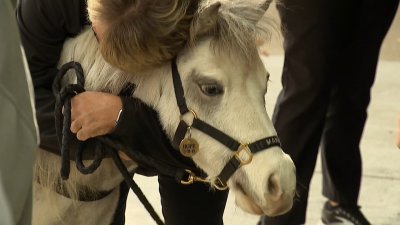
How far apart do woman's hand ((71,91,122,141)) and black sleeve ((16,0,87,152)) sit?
0.07 meters

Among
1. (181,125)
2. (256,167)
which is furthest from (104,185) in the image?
(256,167)

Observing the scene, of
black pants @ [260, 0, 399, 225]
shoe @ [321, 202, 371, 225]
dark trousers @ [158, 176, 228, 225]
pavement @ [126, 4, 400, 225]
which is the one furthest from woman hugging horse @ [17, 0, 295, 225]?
shoe @ [321, 202, 371, 225]

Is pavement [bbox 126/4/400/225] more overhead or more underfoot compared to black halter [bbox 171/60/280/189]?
more underfoot

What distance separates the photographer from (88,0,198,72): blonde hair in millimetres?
1137

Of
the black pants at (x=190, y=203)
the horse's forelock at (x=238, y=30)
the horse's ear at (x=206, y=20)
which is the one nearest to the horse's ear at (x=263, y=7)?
the horse's forelock at (x=238, y=30)

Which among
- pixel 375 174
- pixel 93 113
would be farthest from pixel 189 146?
pixel 375 174

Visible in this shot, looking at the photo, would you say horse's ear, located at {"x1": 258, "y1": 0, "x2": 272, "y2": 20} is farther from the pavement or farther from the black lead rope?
the pavement

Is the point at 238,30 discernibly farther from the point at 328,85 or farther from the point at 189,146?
the point at 328,85

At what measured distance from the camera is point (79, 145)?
127cm

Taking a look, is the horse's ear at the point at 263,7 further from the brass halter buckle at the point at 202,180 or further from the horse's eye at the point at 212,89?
the brass halter buckle at the point at 202,180

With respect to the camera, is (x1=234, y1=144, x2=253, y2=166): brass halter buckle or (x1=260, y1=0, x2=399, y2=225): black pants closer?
(x1=234, y1=144, x2=253, y2=166): brass halter buckle

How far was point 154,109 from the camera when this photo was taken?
4.04 feet

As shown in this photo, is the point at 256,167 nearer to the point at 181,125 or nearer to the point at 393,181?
the point at 181,125

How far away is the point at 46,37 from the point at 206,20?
1.05 feet
